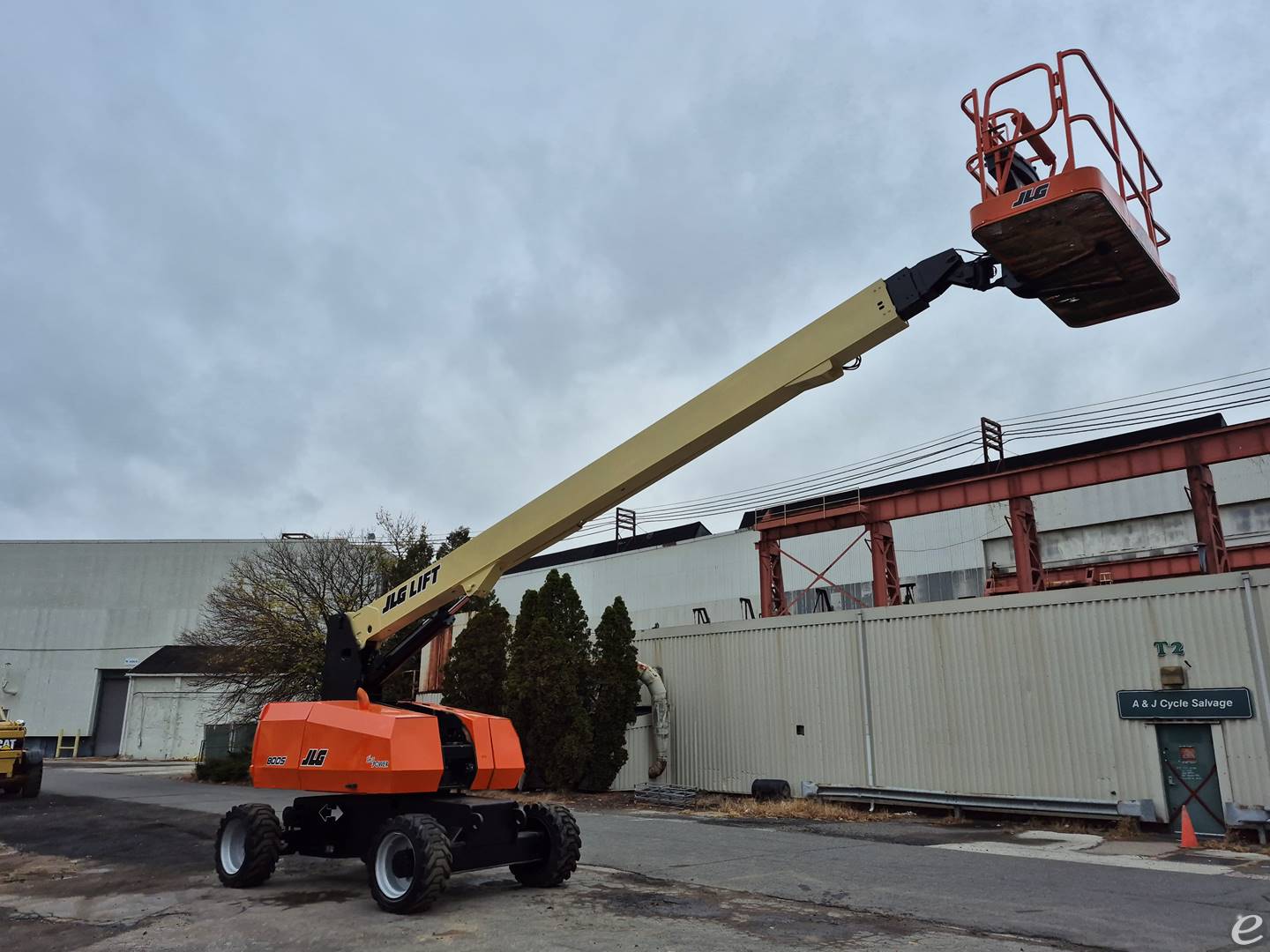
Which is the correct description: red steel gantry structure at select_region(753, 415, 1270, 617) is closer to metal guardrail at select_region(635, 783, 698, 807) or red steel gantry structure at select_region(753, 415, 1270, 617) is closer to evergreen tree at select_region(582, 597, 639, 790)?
evergreen tree at select_region(582, 597, 639, 790)

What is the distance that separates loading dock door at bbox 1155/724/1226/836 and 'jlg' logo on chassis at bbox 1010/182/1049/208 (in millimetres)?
12189

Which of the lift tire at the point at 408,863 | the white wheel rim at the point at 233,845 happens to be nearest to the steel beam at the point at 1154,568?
the lift tire at the point at 408,863

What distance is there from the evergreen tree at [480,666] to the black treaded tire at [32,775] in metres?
10.0

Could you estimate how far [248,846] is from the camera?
959 centimetres

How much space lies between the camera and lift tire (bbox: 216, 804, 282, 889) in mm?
9602

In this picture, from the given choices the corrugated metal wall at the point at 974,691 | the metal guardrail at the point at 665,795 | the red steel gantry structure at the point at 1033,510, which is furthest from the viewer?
the metal guardrail at the point at 665,795

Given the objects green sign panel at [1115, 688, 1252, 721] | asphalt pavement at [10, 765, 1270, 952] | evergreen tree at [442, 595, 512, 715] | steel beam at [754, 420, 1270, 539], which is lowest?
asphalt pavement at [10, 765, 1270, 952]

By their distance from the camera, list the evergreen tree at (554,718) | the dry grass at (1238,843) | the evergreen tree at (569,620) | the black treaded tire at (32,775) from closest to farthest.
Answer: the dry grass at (1238,843)
the black treaded tire at (32,775)
the evergreen tree at (554,718)
the evergreen tree at (569,620)

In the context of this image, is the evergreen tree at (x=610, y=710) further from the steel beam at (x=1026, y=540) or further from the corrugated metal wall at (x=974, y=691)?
the steel beam at (x=1026, y=540)

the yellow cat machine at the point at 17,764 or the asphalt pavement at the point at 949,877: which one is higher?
the yellow cat machine at the point at 17,764

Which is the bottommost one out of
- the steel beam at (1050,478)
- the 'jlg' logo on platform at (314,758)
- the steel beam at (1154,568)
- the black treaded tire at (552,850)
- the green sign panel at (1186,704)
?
the black treaded tire at (552,850)

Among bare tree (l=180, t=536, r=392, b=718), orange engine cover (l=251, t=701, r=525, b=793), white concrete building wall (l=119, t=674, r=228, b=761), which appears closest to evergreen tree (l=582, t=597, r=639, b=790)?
bare tree (l=180, t=536, r=392, b=718)

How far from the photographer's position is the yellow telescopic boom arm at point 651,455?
29.3 feet

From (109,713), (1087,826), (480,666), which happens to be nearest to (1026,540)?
(1087,826)
